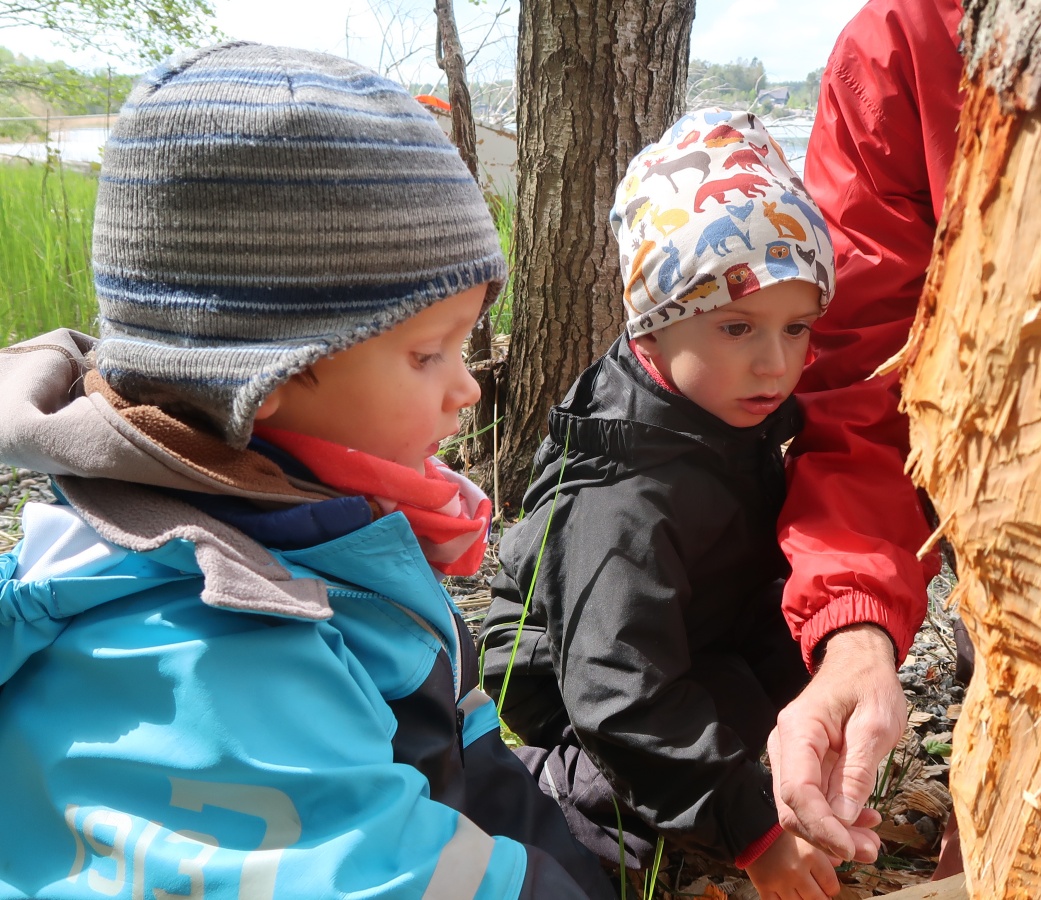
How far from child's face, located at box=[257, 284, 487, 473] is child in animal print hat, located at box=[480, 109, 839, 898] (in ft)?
1.92

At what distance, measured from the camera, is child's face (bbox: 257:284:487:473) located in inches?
49.3

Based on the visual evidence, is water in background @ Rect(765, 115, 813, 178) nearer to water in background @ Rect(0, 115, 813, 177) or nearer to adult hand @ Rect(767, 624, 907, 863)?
water in background @ Rect(0, 115, 813, 177)

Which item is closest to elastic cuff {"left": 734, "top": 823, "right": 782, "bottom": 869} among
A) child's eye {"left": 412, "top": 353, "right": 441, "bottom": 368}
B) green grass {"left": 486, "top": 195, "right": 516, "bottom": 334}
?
child's eye {"left": 412, "top": 353, "right": 441, "bottom": 368}

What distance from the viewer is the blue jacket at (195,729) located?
1039 mm

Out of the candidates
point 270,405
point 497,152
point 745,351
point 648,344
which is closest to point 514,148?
point 497,152

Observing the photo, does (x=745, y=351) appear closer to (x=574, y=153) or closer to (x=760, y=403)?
(x=760, y=403)

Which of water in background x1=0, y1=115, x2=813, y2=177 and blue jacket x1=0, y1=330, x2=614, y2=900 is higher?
water in background x1=0, y1=115, x2=813, y2=177

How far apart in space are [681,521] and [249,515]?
0.94 meters

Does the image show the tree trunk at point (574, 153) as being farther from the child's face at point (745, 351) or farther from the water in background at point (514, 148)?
the water in background at point (514, 148)

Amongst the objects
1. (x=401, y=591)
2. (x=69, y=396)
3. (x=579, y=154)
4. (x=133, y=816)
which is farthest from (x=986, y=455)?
(x=579, y=154)

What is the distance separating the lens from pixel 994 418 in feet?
2.67

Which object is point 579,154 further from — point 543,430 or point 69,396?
point 69,396

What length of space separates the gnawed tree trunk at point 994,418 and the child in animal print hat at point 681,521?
0.69 meters

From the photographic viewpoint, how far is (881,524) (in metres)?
1.77
